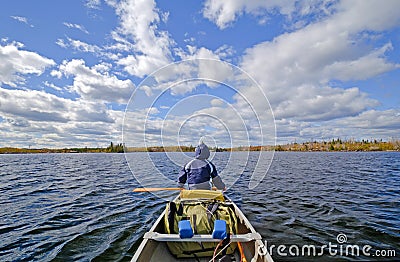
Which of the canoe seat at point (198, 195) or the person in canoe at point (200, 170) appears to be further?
the person in canoe at point (200, 170)

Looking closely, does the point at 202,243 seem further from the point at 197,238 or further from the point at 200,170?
the point at 200,170

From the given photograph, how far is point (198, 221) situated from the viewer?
493 cm

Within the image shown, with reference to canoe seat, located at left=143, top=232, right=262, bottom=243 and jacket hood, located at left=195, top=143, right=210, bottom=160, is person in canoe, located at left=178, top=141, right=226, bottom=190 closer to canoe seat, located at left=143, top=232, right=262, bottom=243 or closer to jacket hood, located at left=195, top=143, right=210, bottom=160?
jacket hood, located at left=195, top=143, right=210, bottom=160

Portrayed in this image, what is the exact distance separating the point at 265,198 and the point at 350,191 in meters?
6.35

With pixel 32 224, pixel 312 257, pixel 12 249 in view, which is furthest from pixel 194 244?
pixel 32 224

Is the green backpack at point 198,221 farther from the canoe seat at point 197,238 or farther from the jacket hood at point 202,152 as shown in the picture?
the jacket hood at point 202,152

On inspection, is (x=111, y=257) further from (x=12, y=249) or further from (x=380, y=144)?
(x=380, y=144)

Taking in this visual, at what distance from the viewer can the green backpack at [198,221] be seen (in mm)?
4930

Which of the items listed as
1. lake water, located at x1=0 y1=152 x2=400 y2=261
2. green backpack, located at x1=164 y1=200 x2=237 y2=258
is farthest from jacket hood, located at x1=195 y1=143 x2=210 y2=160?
lake water, located at x1=0 y1=152 x2=400 y2=261

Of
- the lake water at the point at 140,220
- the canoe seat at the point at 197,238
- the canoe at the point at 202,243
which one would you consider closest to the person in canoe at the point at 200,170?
the canoe at the point at 202,243

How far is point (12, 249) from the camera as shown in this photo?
23.0 feet

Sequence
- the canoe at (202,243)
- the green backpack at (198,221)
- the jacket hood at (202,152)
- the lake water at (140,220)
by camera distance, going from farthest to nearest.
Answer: the jacket hood at (202,152)
the lake water at (140,220)
the green backpack at (198,221)
the canoe at (202,243)

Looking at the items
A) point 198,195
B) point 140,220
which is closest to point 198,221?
point 198,195

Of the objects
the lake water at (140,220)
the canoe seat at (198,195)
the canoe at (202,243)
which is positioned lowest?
the lake water at (140,220)
